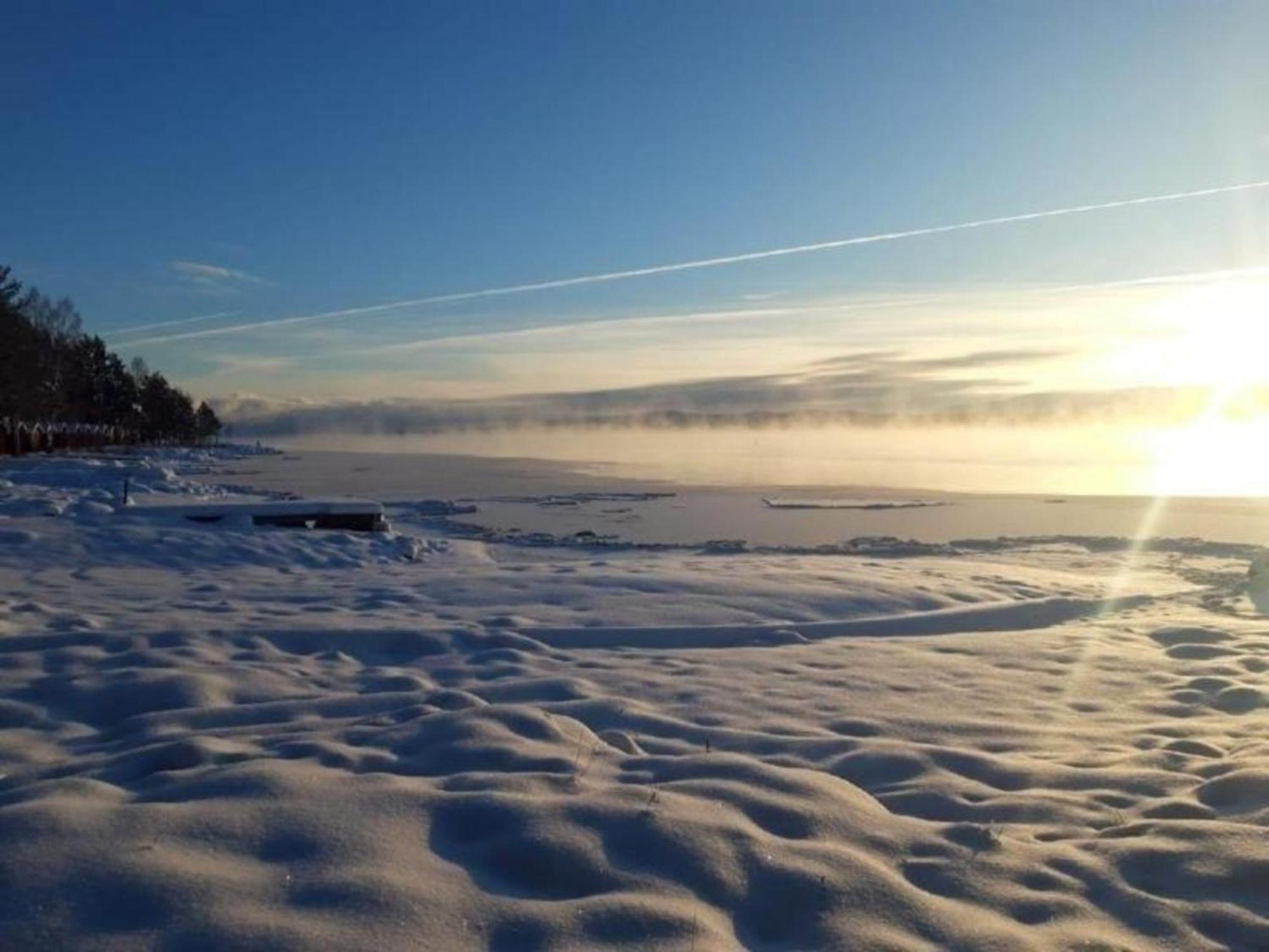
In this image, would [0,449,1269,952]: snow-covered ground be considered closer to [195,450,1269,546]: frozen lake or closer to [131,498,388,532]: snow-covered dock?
[131,498,388,532]: snow-covered dock

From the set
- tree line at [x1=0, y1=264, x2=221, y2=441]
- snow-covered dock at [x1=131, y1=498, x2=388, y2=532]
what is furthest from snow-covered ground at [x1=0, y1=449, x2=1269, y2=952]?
tree line at [x1=0, y1=264, x2=221, y2=441]

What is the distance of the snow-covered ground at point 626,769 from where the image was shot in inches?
139

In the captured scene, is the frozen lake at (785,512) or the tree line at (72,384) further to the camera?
the tree line at (72,384)

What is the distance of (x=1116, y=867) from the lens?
4.06 meters

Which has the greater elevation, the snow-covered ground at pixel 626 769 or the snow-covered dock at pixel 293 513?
the snow-covered dock at pixel 293 513

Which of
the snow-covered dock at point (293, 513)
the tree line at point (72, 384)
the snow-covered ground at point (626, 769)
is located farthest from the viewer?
the tree line at point (72, 384)

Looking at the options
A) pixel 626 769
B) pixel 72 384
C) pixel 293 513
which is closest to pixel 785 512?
pixel 293 513

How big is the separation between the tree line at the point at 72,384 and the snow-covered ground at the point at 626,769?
127 ft

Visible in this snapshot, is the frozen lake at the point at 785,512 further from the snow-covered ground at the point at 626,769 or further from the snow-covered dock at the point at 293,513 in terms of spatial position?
the snow-covered ground at the point at 626,769

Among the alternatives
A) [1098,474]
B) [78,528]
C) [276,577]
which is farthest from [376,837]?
[1098,474]

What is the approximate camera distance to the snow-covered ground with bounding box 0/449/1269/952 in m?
3.52

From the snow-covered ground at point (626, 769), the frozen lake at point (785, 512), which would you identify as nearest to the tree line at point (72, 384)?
the frozen lake at point (785, 512)

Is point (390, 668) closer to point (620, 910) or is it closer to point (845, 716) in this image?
point (845, 716)

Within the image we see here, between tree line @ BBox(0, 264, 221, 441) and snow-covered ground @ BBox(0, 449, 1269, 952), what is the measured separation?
38638 millimetres
